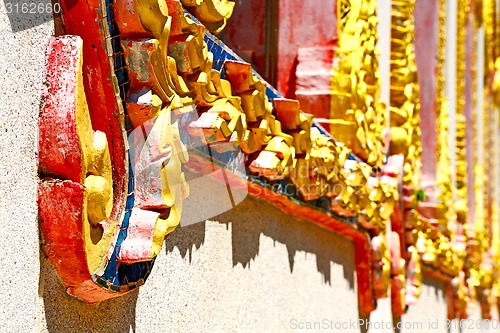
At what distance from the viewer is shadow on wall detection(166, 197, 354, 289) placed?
1.91 m

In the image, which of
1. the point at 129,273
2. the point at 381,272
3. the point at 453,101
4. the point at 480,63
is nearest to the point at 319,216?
the point at 381,272

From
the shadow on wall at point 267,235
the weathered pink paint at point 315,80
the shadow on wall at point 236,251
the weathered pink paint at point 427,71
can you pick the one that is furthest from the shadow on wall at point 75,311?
the weathered pink paint at point 427,71

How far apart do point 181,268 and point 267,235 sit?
56 centimetres

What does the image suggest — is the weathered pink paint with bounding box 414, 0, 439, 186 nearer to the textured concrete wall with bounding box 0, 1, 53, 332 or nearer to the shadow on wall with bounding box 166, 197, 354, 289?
the shadow on wall with bounding box 166, 197, 354, 289

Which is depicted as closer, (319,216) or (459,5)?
(319,216)

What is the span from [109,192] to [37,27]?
0.23 meters

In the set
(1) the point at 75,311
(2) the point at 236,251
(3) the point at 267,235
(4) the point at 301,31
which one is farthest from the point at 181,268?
(4) the point at 301,31

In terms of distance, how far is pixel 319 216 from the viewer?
279cm

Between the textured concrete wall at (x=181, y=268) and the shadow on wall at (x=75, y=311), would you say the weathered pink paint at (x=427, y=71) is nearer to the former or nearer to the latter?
the textured concrete wall at (x=181, y=268)

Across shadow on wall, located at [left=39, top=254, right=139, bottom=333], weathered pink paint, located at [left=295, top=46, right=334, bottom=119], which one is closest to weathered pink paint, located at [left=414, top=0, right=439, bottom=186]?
weathered pink paint, located at [left=295, top=46, right=334, bottom=119]

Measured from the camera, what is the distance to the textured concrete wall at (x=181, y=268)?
4.25ft

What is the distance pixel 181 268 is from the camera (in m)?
1.86

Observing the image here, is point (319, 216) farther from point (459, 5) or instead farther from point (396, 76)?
point (459, 5)

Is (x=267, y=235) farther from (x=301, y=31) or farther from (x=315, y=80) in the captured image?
(x=301, y=31)
